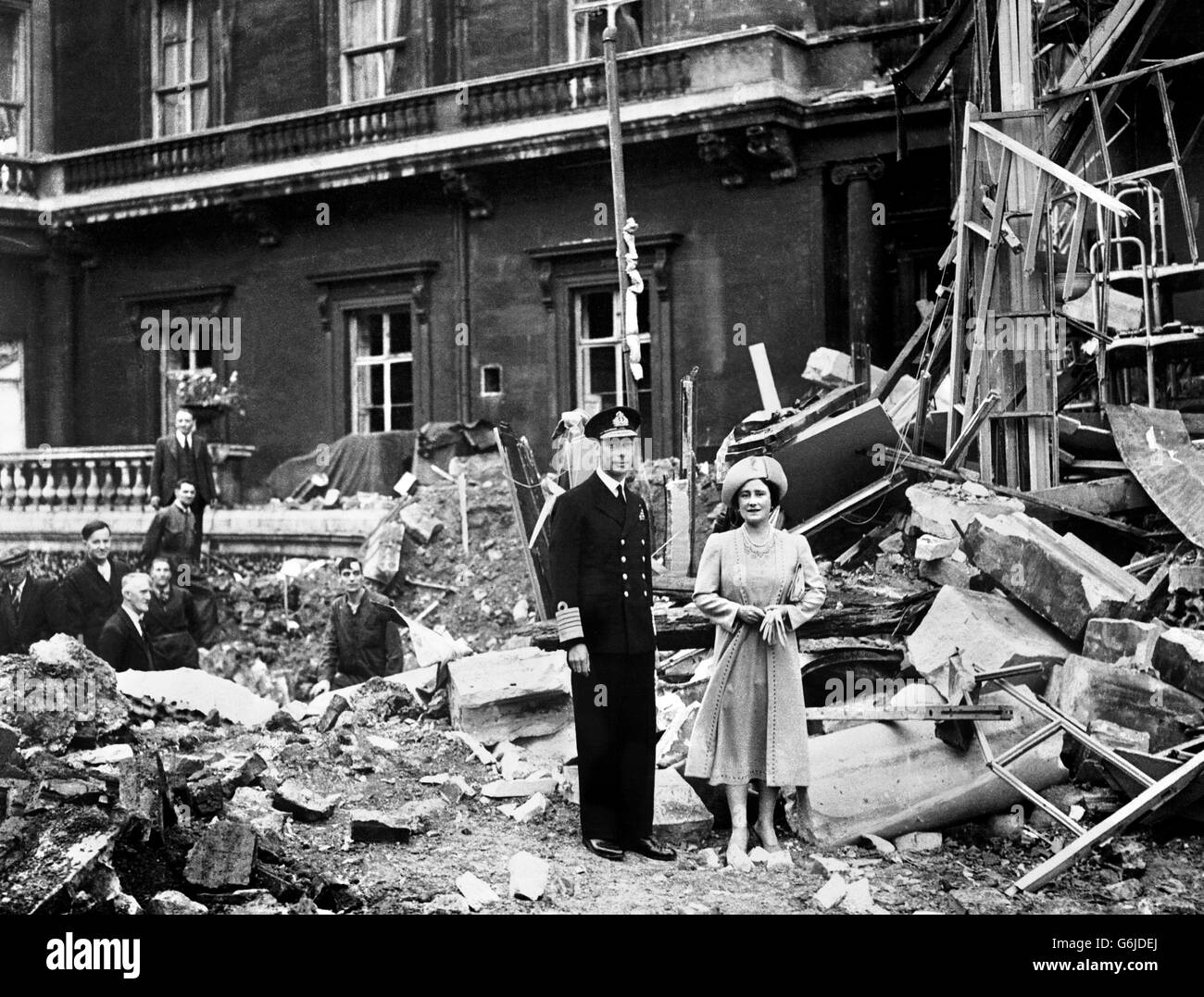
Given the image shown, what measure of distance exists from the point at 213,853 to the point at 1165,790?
351 cm

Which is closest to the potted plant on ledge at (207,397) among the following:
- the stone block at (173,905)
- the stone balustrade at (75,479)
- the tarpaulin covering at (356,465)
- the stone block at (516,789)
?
the tarpaulin covering at (356,465)

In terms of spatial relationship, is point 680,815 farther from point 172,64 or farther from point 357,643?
point 172,64

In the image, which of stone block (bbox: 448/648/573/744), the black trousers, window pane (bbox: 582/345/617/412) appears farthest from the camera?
window pane (bbox: 582/345/617/412)

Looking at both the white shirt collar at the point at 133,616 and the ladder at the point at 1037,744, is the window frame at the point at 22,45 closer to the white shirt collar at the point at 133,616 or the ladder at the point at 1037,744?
the white shirt collar at the point at 133,616

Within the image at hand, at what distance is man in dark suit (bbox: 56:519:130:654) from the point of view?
8966 millimetres

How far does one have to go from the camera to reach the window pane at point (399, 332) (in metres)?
14.9

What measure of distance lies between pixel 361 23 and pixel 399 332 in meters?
3.11

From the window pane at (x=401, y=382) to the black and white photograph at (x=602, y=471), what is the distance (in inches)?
2.1

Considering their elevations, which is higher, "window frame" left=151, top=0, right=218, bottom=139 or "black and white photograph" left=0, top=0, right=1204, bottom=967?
"window frame" left=151, top=0, right=218, bottom=139

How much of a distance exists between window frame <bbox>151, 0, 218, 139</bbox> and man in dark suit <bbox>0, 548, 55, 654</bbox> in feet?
21.6

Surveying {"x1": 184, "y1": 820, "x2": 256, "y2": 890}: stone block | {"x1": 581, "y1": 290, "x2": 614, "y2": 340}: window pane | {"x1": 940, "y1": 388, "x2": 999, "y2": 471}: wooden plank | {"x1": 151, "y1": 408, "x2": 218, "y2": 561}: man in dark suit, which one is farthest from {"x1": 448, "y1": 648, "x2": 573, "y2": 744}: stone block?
{"x1": 581, "y1": 290, "x2": 614, "y2": 340}: window pane

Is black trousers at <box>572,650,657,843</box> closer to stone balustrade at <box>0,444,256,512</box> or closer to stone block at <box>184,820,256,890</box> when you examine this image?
stone block at <box>184,820,256,890</box>

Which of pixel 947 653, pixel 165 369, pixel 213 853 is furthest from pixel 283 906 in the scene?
pixel 165 369
